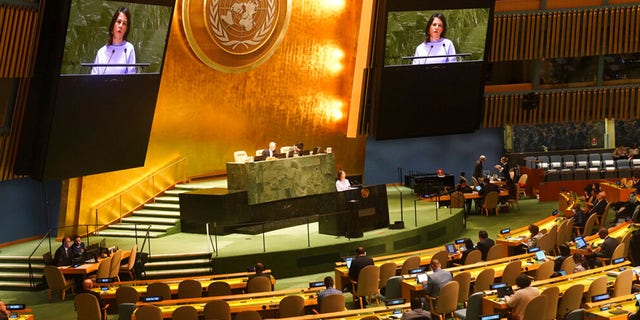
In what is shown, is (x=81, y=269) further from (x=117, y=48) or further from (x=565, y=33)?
(x=565, y=33)

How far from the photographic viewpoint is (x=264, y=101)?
26328 mm

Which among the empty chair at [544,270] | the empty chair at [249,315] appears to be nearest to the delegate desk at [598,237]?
the empty chair at [544,270]

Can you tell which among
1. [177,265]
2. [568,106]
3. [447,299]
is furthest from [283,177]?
[568,106]

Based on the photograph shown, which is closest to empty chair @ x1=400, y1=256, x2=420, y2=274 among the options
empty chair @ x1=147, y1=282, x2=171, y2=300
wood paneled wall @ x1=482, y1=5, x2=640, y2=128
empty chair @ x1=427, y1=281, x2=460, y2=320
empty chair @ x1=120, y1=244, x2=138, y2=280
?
empty chair @ x1=427, y1=281, x2=460, y2=320

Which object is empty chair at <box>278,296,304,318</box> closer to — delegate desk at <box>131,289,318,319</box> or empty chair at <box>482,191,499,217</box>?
delegate desk at <box>131,289,318,319</box>

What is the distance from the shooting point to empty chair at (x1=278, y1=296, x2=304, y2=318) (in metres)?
13.3

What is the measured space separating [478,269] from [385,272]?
1537 mm

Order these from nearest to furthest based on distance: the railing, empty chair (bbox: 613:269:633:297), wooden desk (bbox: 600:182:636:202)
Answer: empty chair (bbox: 613:269:633:297) < the railing < wooden desk (bbox: 600:182:636:202)

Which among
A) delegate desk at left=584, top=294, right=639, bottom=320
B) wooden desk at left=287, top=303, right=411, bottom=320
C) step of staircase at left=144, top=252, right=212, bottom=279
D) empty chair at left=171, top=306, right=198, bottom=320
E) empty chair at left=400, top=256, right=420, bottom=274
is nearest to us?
delegate desk at left=584, top=294, right=639, bottom=320

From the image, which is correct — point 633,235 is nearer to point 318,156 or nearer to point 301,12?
point 318,156

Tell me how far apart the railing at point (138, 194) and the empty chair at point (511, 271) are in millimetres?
10627

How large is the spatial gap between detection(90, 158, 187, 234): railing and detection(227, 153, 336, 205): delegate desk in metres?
2.74

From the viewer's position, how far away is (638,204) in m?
21.7

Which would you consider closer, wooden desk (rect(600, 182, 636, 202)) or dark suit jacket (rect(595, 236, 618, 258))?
dark suit jacket (rect(595, 236, 618, 258))
